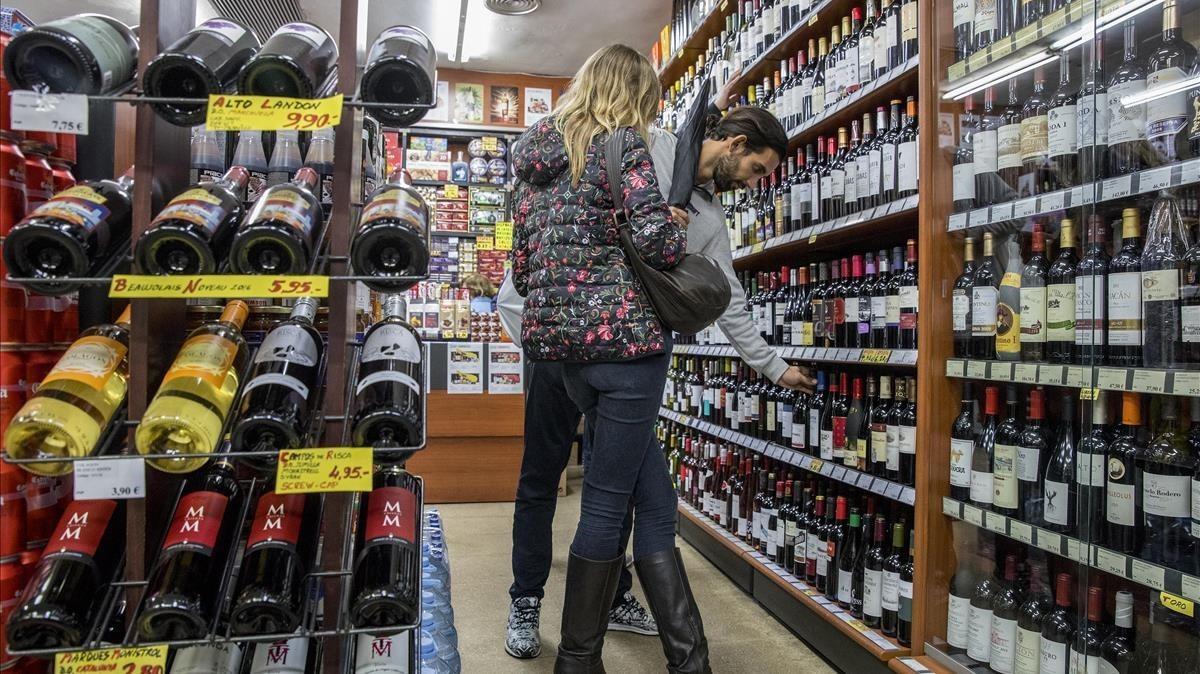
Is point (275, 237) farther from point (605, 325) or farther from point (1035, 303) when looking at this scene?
point (1035, 303)

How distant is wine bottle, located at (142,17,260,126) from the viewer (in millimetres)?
1216

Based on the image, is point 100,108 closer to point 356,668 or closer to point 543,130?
point 543,130

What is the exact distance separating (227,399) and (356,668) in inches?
19.6

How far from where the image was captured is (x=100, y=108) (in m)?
1.56

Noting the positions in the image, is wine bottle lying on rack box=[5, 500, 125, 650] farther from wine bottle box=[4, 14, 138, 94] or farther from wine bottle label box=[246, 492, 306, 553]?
wine bottle box=[4, 14, 138, 94]

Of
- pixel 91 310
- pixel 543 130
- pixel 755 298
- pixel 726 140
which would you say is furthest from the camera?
pixel 755 298

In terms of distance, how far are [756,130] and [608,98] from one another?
642mm

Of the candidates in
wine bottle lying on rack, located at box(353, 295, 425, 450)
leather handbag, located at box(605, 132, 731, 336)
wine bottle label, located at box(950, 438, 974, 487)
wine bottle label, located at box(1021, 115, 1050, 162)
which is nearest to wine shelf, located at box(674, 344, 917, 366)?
wine bottle label, located at box(950, 438, 974, 487)

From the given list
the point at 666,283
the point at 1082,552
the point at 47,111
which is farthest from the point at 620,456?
the point at 47,111

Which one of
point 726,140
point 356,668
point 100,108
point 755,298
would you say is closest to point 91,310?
point 100,108

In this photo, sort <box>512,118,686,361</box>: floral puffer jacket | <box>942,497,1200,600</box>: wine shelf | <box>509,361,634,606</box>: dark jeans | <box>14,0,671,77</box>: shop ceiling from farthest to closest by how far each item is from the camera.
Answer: <box>14,0,671,77</box>: shop ceiling, <box>509,361,634,606</box>: dark jeans, <box>512,118,686,361</box>: floral puffer jacket, <box>942,497,1200,600</box>: wine shelf

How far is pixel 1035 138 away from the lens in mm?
1949

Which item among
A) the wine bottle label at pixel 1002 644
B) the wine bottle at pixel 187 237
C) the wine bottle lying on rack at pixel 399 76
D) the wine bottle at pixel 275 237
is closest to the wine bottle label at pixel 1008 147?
the wine bottle label at pixel 1002 644

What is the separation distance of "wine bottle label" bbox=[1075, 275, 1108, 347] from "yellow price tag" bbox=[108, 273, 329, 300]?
162 centimetres
